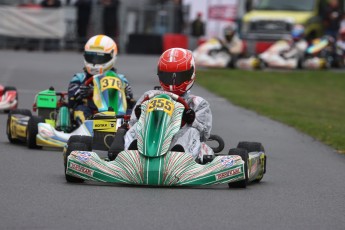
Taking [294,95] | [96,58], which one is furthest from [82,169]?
[294,95]

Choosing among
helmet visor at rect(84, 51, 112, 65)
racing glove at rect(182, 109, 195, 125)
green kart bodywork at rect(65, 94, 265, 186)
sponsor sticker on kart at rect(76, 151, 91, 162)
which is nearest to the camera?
green kart bodywork at rect(65, 94, 265, 186)

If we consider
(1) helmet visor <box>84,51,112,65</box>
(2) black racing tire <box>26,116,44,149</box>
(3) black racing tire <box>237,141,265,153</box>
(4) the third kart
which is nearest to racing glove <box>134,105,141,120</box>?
(3) black racing tire <box>237,141,265,153</box>

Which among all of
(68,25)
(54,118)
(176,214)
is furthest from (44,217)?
(68,25)

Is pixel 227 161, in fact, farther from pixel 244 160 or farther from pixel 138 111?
pixel 138 111

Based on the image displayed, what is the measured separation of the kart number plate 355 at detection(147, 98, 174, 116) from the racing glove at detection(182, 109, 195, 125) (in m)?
0.23

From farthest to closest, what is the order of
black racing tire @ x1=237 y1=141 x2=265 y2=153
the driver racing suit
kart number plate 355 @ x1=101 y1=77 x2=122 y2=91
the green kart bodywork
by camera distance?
kart number plate 355 @ x1=101 y1=77 x2=122 y2=91 < black racing tire @ x1=237 y1=141 x2=265 y2=153 < the driver racing suit < the green kart bodywork

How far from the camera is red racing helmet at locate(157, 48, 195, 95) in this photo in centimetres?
1006

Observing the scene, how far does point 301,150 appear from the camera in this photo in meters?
13.9

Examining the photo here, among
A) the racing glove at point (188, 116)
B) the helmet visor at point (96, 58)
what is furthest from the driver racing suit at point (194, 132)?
the helmet visor at point (96, 58)

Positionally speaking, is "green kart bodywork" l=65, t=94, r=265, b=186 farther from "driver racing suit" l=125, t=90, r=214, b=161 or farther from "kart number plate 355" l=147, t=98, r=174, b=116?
"driver racing suit" l=125, t=90, r=214, b=161

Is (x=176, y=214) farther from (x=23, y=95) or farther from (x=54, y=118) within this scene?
(x=23, y=95)

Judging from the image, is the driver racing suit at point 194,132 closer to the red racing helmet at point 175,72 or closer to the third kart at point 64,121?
the red racing helmet at point 175,72

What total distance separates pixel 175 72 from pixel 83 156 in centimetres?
129

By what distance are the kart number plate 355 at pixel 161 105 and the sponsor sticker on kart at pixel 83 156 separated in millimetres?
597
